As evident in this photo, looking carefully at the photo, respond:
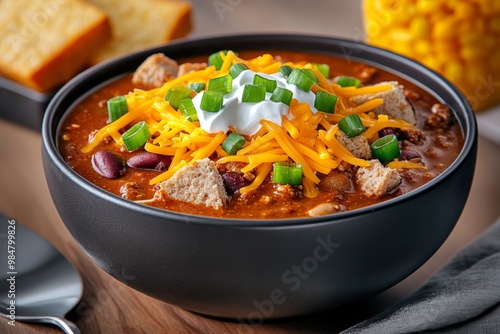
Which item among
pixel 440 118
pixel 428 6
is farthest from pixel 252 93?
pixel 428 6

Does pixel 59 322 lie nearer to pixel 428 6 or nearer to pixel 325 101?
pixel 325 101

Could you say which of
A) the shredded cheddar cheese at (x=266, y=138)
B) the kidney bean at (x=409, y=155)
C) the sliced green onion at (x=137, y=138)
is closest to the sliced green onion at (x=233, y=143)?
the shredded cheddar cheese at (x=266, y=138)

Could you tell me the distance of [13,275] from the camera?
2568 millimetres

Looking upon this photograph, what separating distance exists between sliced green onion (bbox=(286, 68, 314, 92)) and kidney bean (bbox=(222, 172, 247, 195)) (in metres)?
0.38

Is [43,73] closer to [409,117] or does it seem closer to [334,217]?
[409,117]

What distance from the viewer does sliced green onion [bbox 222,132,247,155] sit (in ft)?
7.16

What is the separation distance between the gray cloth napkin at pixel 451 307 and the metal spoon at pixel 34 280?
91 centimetres

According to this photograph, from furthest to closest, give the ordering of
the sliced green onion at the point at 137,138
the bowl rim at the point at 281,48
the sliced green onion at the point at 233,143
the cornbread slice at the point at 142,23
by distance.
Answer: the cornbread slice at the point at 142,23 < the sliced green onion at the point at 137,138 < the sliced green onion at the point at 233,143 < the bowl rim at the point at 281,48

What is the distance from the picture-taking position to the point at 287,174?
6.93 ft

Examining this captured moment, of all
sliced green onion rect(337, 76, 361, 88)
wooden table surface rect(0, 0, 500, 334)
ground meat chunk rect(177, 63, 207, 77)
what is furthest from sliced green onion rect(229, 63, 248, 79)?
wooden table surface rect(0, 0, 500, 334)

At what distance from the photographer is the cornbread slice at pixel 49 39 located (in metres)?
3.65

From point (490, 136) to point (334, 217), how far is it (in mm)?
1667

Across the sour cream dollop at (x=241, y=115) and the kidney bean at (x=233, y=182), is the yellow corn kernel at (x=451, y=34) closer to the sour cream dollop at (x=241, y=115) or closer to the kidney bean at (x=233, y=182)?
the sour cream dollop at (x=241, y=115)

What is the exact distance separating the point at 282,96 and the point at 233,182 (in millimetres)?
312
